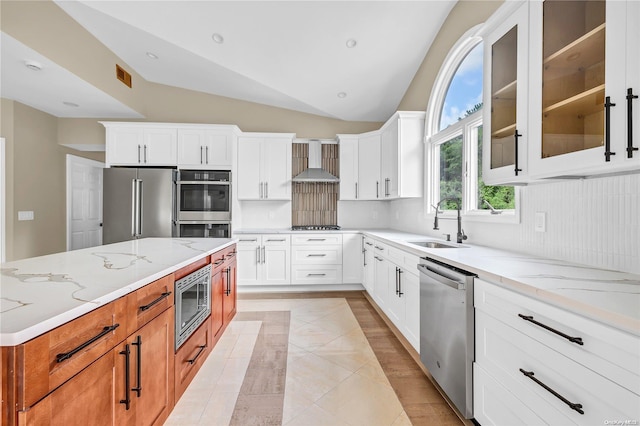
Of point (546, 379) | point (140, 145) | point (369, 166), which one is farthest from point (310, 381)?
point (140, 145)

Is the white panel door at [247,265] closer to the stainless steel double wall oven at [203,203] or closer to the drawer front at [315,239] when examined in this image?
the stainless steel double wall oven at [203,203]

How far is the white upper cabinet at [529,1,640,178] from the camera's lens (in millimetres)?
1043

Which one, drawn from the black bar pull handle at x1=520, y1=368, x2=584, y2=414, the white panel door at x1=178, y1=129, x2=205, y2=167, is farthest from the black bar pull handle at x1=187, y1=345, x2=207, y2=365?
the white panel door at x1=178, y1=129, x2=205, y2=167

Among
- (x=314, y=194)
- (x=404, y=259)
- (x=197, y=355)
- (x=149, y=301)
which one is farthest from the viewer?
(x=314, y=194)

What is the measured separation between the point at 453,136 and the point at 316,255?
2382 millimetres

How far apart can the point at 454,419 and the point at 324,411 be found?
772 mm

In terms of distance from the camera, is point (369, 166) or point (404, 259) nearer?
point (404, 259)

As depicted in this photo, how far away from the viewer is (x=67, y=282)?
1.16 m

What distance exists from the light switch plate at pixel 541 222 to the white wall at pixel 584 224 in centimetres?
2

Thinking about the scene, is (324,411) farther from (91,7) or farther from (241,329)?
(91,7)

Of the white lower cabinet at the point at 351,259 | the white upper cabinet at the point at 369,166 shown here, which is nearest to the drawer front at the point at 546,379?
the white lower cabinet at the point at 351,259

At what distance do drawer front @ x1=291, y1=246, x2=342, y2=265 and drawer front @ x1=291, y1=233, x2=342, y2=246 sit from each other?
0.07m

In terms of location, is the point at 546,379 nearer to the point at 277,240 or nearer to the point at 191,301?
the point at 191,301

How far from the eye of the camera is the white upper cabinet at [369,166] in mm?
4310
